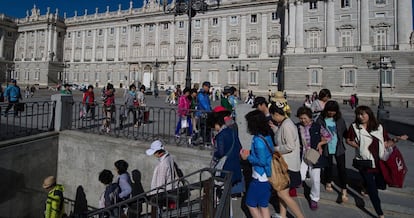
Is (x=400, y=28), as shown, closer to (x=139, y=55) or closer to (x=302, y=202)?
(x=302, y=202)

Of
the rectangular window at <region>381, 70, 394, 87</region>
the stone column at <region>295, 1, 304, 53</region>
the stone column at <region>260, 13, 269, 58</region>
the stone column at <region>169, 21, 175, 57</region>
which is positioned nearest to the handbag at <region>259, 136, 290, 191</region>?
the rectangular window at <region>381, 70, 394, 87</region>

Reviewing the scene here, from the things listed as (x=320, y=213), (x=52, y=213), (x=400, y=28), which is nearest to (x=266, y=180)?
(x=320, y=213)

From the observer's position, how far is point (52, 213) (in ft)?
16.9

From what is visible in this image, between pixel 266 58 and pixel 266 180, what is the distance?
1514 inches

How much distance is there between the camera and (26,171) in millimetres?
6918

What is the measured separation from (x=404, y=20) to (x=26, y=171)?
36420 mm

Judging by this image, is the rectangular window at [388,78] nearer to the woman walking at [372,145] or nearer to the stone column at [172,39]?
the woman walking at [372,145]

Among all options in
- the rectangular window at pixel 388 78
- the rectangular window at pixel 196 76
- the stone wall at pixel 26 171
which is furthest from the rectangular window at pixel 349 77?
the stone wall at pixel 26 171

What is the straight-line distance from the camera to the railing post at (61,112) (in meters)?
7.86

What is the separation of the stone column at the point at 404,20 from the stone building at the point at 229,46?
0.11 m

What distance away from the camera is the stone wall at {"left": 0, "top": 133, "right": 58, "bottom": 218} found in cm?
647

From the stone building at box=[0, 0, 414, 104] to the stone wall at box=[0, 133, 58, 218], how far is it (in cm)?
3012

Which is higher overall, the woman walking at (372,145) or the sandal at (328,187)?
the woman walking at (372,145)

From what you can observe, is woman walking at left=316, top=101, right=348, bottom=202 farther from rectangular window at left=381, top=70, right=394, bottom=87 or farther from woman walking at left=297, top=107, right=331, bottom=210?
rectangular window at left=381, top=70, right=394, bottom=87
